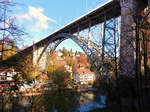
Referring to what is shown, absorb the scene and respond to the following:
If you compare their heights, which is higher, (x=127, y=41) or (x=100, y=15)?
(x=100, y=15)

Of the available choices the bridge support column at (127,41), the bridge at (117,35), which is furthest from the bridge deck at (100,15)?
the bridge support column at (127,41)

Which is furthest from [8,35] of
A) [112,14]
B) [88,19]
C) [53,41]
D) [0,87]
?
[53,41]

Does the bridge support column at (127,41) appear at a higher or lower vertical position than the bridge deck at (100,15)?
lower

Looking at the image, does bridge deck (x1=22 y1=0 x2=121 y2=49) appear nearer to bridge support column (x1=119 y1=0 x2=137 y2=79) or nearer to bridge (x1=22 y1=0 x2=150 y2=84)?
bridge (x1=22 y1=0 x2=150 y2=84)

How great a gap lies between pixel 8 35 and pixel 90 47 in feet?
43.3

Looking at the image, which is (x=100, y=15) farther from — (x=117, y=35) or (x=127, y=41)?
(x=127, y=41)

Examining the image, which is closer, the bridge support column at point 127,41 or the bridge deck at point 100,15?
the bridge support column at point 127,41

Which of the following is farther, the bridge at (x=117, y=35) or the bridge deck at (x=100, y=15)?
the bridge deck at (x=100, y=15)

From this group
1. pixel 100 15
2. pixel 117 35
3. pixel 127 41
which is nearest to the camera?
pixel 127 41

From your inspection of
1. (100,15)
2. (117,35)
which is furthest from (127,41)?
(100,15)

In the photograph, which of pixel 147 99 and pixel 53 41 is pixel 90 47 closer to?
pixel 147 99

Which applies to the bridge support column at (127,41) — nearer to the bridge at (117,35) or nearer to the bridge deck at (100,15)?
the bridge at (117,35)

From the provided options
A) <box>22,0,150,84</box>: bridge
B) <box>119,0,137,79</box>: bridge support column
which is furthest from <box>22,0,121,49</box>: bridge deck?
<box>119,0,137,79</box>: bridge support column

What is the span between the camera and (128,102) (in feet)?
25.8
